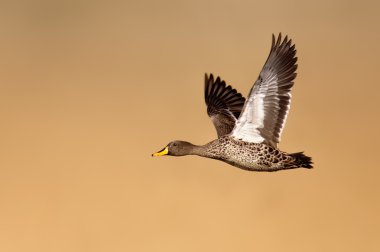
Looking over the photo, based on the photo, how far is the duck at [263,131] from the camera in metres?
3.77

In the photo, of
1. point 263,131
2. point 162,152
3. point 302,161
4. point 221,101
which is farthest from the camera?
point 221,101

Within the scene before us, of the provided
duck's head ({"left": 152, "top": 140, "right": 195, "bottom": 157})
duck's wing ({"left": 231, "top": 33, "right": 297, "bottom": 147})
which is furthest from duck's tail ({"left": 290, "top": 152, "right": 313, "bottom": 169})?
duck's head ({"left": 152, "top": 140, "right": 195, "bottom": 157})

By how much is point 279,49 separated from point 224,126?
32.3 inches

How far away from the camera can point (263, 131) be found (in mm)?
3957

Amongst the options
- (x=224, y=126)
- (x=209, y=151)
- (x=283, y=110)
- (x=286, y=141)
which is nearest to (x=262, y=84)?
(x=283, y=110)

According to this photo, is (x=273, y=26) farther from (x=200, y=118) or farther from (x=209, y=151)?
(x=209, y=151)

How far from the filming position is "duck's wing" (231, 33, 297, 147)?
3.94 meters

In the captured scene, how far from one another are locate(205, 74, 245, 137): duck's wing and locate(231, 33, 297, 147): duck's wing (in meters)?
0.85

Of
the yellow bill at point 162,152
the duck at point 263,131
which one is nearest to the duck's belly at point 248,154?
the duck at point 263,131

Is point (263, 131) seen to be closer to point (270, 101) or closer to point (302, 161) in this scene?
point (270, 101)

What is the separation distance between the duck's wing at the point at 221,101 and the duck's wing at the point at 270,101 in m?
0.85

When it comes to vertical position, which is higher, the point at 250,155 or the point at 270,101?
the point at 270,101

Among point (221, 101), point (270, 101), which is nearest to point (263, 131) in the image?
point (270, 101)

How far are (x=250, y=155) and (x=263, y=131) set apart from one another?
208mm
